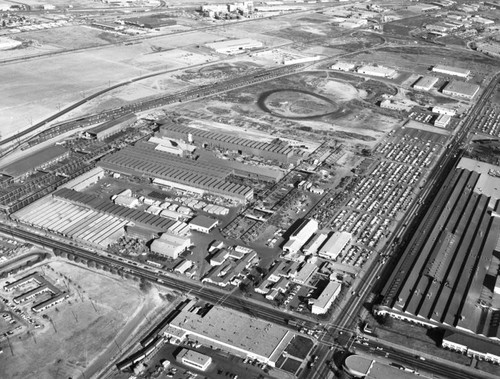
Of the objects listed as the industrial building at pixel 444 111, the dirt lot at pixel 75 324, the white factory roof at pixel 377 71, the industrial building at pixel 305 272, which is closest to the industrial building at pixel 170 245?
the dirt lot at pixel 75 324

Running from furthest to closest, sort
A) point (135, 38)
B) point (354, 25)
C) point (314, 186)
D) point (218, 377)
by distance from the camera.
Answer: point (354, 25)
point (135, 38)
point (314, 186)
point (218, 377)

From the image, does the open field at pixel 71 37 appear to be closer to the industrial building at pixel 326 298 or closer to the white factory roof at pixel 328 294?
the white factory roof at pixel 328 294

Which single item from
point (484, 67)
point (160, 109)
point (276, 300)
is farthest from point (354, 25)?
point (276, 300)

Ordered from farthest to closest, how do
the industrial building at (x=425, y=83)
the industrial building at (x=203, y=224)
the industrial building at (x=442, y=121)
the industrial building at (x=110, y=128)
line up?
the industrial building at (x=425, y=83) < the industrial building at (x=442, y=121) < the industrial building at (x=110, y=128) < the industrial building at (x=203, y=224)

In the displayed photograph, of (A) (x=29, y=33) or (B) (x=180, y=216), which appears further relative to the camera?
(A) (x=29, y=33)

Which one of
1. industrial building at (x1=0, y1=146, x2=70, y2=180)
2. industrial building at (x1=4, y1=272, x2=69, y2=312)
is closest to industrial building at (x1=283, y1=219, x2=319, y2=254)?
industrial building at (x1=4, y1=272, x2=69, y2=312)

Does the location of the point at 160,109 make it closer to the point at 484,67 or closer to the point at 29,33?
the point at 29,33
